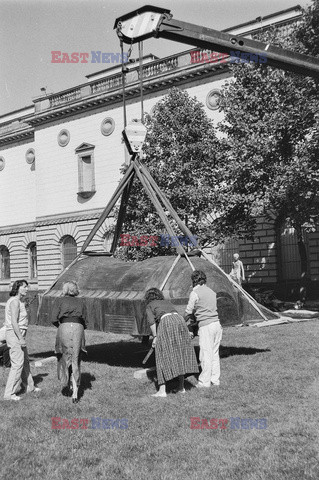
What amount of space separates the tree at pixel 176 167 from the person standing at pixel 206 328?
11.2 meters

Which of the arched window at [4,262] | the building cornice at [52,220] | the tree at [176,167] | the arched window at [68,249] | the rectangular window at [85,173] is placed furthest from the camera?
the arched window at [4,262]

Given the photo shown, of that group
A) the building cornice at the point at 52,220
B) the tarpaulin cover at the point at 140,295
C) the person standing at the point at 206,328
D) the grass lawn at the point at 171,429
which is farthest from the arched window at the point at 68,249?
the person standing at the point at 206,328

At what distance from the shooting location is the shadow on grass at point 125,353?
11125 millimetres

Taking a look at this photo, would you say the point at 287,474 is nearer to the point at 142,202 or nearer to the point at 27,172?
the point at 142,202

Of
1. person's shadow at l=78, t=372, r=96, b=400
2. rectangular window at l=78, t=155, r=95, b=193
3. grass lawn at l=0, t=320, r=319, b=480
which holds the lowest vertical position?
person's shadow at l=78, t=372, r=96, b=400

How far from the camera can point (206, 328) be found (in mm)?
8555

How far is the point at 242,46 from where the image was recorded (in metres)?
8.10

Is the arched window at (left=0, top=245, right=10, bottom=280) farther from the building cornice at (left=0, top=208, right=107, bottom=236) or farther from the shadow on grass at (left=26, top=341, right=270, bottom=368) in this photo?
the shadow on grass at (left=26, top=341, right=270, bottom=368)

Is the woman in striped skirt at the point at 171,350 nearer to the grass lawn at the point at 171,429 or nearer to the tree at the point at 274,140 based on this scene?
the grass lawn at the point at 171,429

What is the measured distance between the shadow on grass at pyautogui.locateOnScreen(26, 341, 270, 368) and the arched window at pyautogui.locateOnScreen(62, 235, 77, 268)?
71.3 feet

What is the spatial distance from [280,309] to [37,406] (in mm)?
15144

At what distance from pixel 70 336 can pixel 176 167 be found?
544 inches

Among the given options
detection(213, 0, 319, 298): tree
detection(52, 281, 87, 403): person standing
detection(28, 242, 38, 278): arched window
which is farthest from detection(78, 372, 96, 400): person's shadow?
detection(28, 242, 38, 278): arched window

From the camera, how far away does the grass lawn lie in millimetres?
5113
